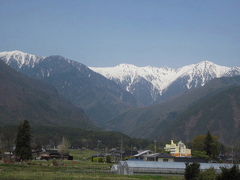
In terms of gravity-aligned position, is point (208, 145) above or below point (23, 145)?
above

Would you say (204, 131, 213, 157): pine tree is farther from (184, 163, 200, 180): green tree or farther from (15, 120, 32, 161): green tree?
(184, 163, 200, 180): green tree

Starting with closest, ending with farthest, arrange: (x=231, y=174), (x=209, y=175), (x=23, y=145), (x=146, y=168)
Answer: (x=231, y=174)
(x=209, y=175)
(x=146, y=168)
(x=23, y=145)

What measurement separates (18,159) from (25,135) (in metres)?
6.38

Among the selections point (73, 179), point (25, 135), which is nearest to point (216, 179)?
point (73, 179)

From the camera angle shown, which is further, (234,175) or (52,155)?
(52,155)

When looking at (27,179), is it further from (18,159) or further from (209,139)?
(209,139)

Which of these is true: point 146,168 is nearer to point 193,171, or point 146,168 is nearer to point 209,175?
point 193,171

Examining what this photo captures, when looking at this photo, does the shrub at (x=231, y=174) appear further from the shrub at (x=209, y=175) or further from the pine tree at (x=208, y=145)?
the pine tree at (x=208, y=145)

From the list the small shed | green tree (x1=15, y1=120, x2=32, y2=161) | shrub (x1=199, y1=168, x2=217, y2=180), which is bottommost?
shrub (x1=199, y1=168, x2=217, y2=180)

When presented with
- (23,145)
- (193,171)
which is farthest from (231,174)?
(23,145)

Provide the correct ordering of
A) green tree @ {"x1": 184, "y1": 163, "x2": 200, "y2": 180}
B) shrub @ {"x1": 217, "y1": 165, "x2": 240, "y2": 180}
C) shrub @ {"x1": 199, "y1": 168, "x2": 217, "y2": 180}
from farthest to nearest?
green tree @ {"x1": 184, "y1": 163, "x2": 200, "y2": 180} < shrub @ {"x1": 199, "y1": 168, "x2": 217, "y2": 180} < shrub @ {"x1": 217, "y1": 165, "x2": 240, "y2": 180}

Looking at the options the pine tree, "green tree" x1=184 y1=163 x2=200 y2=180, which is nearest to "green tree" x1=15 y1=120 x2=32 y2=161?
A: "green tree" x1=184 y1=163 x2=200 y2=180

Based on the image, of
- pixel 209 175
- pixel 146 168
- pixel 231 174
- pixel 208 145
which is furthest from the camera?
pixel 208 145

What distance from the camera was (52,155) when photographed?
17950cm
